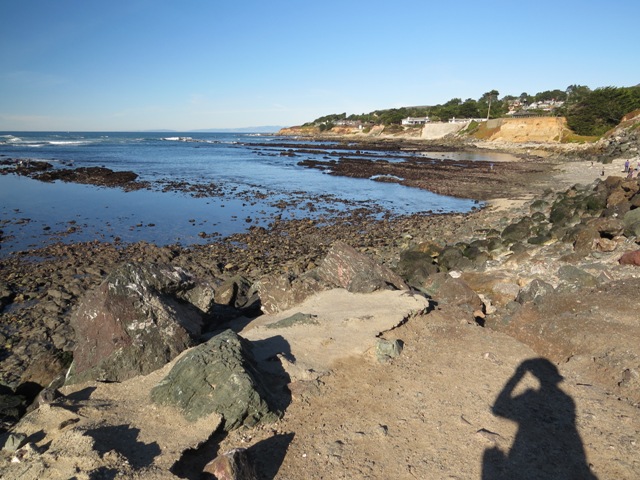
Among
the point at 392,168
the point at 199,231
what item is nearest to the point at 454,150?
the point at 392,168

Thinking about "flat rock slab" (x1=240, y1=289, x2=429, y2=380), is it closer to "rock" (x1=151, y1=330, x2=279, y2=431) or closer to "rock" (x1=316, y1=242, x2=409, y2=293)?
"rock" (x1=316, y1=242, x2=409, y2=293)

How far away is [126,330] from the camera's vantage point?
6.06 meters

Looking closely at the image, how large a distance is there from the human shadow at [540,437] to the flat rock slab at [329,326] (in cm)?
214

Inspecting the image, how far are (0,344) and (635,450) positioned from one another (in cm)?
1090

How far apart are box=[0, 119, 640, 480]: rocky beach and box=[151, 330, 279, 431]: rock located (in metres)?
0.02

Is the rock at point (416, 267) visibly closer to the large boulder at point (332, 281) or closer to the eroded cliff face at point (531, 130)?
the large boulder at point (332, 281)

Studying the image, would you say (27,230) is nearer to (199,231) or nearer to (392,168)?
(199,231)

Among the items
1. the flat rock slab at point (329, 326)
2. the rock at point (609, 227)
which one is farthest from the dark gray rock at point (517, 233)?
the flat rock slab at point (329, 326)

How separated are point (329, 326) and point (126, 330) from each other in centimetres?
321

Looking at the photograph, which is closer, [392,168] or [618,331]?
[618,331]

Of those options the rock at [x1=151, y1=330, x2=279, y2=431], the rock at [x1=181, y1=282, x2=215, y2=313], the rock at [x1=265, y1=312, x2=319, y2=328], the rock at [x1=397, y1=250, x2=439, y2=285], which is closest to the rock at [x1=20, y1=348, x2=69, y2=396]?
the rock at [x1=181, y1=282, x2=215, y2=313]

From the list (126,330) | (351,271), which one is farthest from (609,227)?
(126,330)

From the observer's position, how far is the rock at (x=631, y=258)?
9641mm

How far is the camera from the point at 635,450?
468 centimetres
